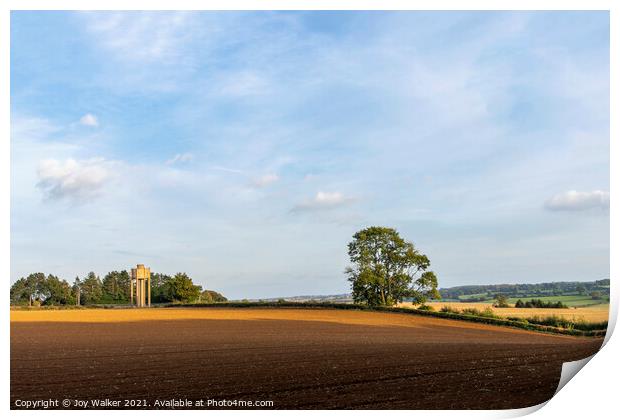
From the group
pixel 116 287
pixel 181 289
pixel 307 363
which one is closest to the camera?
pixel 307 363

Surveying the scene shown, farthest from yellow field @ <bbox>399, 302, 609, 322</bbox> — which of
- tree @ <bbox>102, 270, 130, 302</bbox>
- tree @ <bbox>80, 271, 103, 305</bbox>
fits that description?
tree @ <bbox>80, 271, 103, 305</bbox>

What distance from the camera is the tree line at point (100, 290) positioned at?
10023 mm

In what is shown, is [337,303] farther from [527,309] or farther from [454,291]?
[527,309]

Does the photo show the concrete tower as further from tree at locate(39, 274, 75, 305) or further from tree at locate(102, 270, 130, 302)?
tree at locate(39, 274, 75, 305)

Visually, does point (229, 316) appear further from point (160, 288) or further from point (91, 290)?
point (91, 290)

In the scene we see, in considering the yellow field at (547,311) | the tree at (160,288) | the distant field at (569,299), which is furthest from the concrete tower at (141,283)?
the distant field at (569,299)

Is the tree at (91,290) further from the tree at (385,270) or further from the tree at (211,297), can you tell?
the tree at (385,270)

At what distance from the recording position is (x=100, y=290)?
11789 millimetres

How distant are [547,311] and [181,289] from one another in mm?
7012

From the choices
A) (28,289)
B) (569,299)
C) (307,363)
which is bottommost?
(307,363)

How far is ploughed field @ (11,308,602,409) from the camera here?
7.51 metres

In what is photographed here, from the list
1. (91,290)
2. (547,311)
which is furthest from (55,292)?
(547,311)
